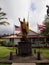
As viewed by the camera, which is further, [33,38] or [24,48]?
[33,38]

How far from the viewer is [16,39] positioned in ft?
181

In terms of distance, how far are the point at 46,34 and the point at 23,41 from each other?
1175 inches

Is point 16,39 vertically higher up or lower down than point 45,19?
lower down

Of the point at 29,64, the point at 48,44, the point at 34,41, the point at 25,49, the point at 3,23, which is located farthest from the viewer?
the point at 34,41

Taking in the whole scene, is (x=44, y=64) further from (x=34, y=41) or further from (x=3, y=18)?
(x=34, y=41)

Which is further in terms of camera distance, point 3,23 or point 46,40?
point 46,40

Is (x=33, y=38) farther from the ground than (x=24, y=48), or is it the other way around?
(x=24, y=48)

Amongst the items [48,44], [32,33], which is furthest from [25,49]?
[32,33]

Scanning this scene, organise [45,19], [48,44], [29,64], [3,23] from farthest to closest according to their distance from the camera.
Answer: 1. [45,19]
2. [48,44]
3. [3,23]
4. [29,64]

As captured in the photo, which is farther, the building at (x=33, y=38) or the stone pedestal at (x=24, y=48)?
the building at (x=33, y=38)

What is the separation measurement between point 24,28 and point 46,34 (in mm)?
29369

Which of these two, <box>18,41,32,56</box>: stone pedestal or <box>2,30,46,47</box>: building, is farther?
<box>2,30,46,47</box>: building

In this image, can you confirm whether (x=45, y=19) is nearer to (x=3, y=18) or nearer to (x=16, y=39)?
(x=16, y=39)

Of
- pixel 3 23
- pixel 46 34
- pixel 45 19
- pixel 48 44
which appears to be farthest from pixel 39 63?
pixel 45 19
